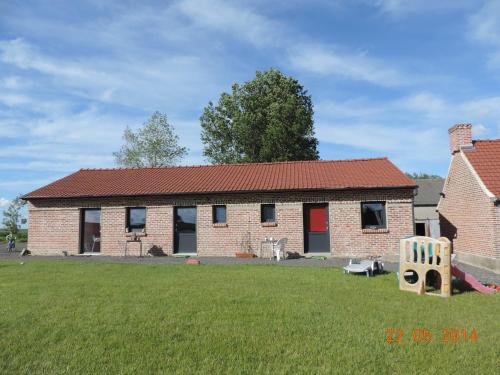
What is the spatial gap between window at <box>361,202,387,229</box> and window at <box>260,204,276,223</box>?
3.84 meters

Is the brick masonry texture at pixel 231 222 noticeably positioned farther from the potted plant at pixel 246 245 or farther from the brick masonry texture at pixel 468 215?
the brick masonry texture at pixel 468 215

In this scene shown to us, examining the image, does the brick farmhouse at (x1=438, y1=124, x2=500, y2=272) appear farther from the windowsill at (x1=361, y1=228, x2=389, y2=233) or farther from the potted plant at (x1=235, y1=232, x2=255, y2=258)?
the potted plant at (x1=235, y1=232, x2=255, y2=258)

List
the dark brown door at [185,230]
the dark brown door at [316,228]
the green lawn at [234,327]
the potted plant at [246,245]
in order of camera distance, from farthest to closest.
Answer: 1. the dark brown door at [185,230]
2. the potted plant at [246,245]
3. the dark brown door at [316,228]
4. the green lawn at [234,327]

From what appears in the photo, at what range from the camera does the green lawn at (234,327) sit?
4.46 m

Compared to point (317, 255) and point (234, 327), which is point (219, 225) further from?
point (234, 327)

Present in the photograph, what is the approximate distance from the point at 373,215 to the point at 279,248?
14.0 feet

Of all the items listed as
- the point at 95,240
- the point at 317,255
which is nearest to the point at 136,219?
the point at 95,240

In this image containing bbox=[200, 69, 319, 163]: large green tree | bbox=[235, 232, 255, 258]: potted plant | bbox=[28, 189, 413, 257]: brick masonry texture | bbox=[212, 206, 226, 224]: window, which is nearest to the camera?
bbox=[28, 189, 413, 257]: brick masonry texture

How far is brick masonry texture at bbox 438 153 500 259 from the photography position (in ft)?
43.5

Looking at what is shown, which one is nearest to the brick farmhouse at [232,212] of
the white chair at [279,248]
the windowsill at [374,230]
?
the windowsill at [374,230]

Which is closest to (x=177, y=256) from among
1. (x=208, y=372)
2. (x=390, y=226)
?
(x=390, y=226)

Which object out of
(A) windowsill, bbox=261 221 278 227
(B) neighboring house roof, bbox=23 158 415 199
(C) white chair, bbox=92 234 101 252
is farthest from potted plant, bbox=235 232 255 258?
(C) white chair, bbox=92 234 101 252

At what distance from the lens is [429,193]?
37500 mm

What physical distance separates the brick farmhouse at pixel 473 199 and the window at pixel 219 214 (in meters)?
9.97
